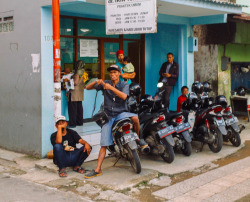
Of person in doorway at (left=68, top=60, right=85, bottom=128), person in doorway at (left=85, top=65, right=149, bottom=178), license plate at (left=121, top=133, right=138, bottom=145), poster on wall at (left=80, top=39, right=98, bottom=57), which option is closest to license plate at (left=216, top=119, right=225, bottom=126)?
person in doorway at (left=85, top=65, right=149, bottom=178)

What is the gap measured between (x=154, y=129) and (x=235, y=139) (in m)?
2.34

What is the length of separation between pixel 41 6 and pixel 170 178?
424 centimetres

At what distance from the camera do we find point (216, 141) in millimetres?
7902

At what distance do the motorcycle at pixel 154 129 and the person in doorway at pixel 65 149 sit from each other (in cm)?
129

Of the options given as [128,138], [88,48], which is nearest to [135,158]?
[128,138]

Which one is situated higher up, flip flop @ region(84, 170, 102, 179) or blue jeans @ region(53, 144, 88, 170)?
blue jeans @ region(53, 144, 88, 170)

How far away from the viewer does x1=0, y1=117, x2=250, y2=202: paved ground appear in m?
5.48

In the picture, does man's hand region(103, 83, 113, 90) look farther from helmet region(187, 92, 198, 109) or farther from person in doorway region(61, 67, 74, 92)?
person in doorway region(61, 67, 74, 92)

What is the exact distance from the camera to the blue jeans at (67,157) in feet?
20.9

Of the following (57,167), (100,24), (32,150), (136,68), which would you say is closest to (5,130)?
(32,150)

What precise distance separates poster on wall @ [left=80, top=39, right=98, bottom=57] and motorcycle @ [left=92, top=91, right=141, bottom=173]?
4.17 meters

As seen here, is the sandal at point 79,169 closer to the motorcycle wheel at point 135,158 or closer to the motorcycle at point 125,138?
the motorcycle at point 125,138

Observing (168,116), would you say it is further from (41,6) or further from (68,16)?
(68,16)

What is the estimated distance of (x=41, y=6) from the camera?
771cm
